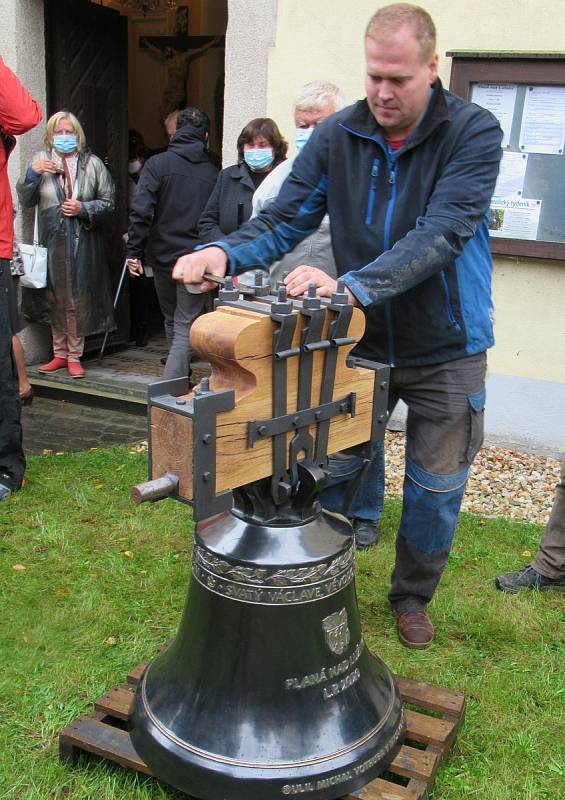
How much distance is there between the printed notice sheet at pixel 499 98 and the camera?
5.44 meters

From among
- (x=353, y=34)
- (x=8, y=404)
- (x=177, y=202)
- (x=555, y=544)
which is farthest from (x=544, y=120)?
(x=8, y=404)

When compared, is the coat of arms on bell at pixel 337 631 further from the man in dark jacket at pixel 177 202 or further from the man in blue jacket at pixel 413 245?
the man in dark jacket at pixel 177 202

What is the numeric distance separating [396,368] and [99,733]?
1545mm

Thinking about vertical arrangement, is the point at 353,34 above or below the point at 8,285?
above

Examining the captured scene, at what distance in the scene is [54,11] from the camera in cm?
680

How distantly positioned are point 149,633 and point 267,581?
1.27 metres

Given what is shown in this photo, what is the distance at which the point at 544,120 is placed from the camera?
17.7 feet

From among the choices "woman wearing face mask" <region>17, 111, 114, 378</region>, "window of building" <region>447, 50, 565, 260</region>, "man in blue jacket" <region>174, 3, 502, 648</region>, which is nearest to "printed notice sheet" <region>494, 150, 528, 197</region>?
"window of building" <region>447, 50, 565, 260</region>

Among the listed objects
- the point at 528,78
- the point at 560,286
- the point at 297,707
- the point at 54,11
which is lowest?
the point at 297,707

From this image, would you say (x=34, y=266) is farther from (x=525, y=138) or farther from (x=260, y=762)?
(x=260, y=762)

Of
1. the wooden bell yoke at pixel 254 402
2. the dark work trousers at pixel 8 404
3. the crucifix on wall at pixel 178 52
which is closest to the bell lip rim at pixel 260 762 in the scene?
the wooden bell yoke at pixel 254 402

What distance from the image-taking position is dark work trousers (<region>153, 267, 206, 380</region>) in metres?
6.04

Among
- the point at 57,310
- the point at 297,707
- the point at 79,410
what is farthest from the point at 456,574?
the point at 57,310

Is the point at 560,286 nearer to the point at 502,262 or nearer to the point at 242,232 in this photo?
the point at 502,262
